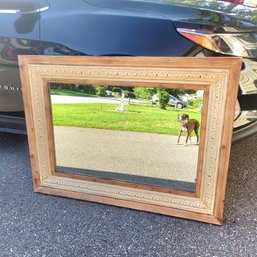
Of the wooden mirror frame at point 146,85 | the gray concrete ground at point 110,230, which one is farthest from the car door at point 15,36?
the gray concrete ground at point 110,230

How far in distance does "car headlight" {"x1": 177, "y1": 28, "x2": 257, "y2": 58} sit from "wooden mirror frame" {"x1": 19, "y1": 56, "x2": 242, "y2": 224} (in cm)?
23

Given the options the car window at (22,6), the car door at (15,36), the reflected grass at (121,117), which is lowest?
the reflected grass at (121,117)

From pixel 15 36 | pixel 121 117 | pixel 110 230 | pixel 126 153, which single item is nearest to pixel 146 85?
pixel 121 117

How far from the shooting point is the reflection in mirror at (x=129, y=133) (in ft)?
4.74

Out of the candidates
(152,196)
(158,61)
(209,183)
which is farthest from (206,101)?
(152,196)

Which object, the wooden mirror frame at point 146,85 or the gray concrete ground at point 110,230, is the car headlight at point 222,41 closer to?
the wooden mirror frame at point 146,85

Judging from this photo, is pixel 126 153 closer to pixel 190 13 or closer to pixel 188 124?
pixel 188 124

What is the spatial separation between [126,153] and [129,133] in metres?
0.12

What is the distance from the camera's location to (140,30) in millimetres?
1507

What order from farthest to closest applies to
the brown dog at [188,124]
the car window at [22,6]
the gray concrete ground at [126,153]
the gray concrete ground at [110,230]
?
1. the car window at [22,6]
2. the gray concrete ground at [126,153]
3. the brown dog at [188,124]
4. the gray concrete ground at [110,230]

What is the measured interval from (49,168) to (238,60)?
1169 millimetres

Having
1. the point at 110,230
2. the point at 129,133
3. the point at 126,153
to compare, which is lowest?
the point at 110,230

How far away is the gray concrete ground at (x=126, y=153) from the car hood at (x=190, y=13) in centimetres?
61

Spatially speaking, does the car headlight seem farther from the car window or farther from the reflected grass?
the car window
